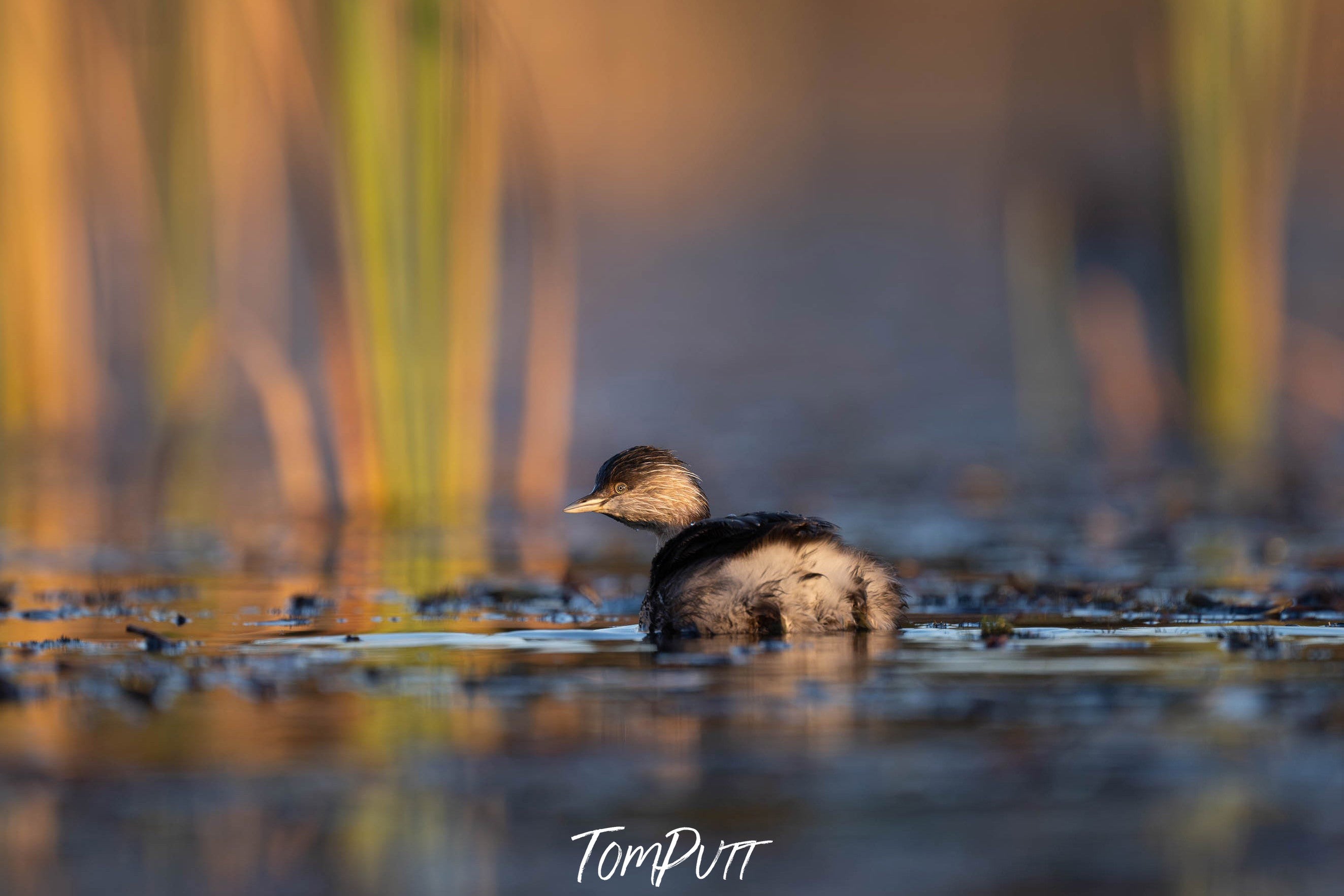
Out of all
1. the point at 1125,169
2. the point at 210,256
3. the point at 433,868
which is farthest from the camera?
the point at 1125,169

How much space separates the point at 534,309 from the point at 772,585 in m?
5.81

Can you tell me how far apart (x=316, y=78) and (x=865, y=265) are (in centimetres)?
1432

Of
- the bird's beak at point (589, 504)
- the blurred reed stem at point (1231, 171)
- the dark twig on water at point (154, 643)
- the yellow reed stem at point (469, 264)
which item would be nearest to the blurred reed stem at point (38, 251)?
the yellow reed stem at point (469, 264)

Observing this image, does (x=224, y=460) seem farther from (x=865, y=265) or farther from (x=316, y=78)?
(x=865, y=265)

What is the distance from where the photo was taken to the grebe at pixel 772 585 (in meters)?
5.62

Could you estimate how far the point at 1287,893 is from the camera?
284 centimetres

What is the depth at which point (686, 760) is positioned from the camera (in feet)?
12.4

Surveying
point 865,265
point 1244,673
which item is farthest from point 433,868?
point 865,265

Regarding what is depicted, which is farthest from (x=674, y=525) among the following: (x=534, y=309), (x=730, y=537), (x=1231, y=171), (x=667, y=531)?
(x=534, y=309)

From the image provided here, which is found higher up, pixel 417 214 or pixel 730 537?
pixel 417 214

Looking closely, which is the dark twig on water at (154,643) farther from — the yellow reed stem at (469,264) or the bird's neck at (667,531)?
the yellow reed stem at (469,264)

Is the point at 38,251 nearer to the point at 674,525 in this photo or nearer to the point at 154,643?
the point at 674,525

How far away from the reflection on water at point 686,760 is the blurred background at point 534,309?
9.15ft

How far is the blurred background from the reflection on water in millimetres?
2790
